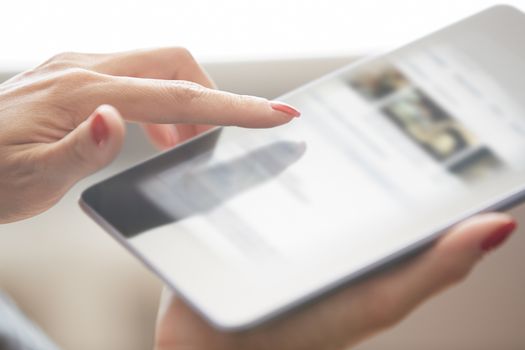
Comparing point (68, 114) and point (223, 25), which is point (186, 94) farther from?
point (223, 25)

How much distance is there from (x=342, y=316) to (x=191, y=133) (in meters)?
0.26

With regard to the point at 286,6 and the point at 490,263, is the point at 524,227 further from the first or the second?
the point at 286,6

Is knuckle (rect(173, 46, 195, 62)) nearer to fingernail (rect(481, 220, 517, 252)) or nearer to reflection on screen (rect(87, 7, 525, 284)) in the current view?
reflection on screen (rect(87, 7, 525, 284))

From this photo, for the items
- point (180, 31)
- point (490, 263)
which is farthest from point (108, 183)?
point (490, 263)

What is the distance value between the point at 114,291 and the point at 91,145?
0.46 metres

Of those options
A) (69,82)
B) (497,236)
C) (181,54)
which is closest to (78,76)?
(69,82)

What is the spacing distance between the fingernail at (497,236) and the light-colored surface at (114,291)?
47 centimetres

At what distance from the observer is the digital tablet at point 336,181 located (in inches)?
22.3

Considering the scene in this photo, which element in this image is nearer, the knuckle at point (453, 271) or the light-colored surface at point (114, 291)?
the knuckle at point (453, 271)

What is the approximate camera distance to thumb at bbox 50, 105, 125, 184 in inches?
23.4

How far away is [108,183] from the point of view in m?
0.64

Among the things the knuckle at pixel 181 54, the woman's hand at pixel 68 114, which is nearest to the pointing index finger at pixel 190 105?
the woman's hand at pixel 68 114

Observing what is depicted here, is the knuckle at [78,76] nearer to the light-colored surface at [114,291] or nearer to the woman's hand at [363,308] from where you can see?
the woman's hand at [363,308]

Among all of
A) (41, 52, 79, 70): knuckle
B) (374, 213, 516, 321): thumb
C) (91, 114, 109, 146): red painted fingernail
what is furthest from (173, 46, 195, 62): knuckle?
(374, 213, 516, 321): thumb
